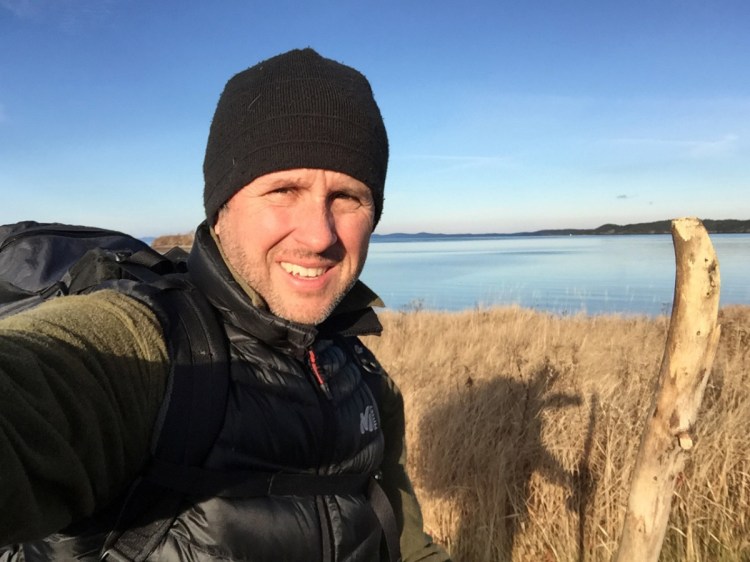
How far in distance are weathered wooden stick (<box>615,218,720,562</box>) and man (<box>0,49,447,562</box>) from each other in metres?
0.72

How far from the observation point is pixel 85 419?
83 centimetres

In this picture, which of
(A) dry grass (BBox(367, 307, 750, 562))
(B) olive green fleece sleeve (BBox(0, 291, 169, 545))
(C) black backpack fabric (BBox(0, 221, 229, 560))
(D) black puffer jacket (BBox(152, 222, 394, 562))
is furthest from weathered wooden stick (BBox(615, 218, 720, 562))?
(A) dry grass (BBox(367, 307, 750, 562))

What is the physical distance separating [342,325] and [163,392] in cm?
78

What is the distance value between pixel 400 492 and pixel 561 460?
233 cm

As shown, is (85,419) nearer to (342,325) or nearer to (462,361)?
(342,325)

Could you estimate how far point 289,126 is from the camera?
5.01ft

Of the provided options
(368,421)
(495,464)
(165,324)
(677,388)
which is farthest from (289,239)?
(495,464)

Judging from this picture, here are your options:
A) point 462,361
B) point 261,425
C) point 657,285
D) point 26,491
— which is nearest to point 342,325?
point 261,425

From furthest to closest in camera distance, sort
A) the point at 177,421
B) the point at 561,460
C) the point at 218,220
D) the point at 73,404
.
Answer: the point at 561,460
the point at 218,220
the point at 177,421
the point at 73,404

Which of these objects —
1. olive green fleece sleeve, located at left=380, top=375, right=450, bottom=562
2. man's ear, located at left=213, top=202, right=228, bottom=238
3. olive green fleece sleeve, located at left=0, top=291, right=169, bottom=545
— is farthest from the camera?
olive green fleece sleeve, located at left=380, top=375, right=450, bottom=562

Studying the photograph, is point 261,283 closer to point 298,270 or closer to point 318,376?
point 298,270

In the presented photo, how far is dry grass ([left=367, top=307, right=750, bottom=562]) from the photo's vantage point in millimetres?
3518

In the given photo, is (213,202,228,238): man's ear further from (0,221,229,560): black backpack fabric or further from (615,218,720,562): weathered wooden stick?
(615,218,720,562): weathered wooden stick

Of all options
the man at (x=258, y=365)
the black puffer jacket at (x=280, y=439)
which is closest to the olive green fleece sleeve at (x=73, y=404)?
the man at (x=258, y=365)
